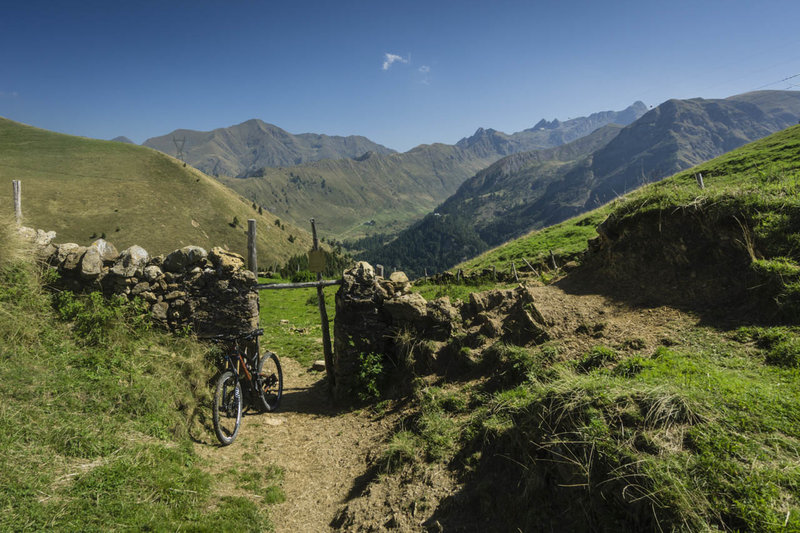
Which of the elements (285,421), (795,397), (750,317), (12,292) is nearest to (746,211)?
(750,317)

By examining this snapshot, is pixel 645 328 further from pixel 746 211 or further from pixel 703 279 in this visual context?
pixel 746 211

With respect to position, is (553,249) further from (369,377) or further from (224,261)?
(224,261)

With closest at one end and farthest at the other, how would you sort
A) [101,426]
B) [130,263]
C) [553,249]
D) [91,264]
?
[101,426] < [91,264] < [130,263] < [553,249]

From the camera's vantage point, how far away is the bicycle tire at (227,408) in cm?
724

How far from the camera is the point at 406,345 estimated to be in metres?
8.78

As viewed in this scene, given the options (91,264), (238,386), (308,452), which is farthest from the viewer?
(91,264)

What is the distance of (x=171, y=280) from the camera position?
30.3 ft

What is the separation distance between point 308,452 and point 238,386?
7.11 feet

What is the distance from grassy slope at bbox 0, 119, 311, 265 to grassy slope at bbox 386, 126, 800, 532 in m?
118

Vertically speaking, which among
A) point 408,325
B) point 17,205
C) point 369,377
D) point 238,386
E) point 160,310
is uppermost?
point 17,205

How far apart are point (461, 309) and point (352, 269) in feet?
10.2

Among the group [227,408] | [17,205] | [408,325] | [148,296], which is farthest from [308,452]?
[17,205]

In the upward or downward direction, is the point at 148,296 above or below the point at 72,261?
below

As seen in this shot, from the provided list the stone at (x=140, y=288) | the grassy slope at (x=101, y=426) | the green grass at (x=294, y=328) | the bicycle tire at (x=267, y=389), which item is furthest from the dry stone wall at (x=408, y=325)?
the stone at (x=140, y=288)
